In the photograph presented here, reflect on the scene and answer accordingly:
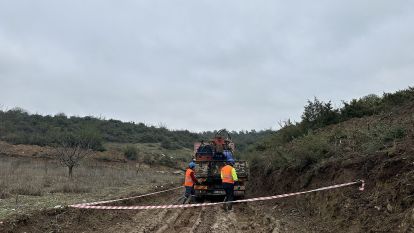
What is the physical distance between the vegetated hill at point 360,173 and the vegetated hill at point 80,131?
1407 inches

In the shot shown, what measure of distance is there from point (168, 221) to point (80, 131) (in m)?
40.4

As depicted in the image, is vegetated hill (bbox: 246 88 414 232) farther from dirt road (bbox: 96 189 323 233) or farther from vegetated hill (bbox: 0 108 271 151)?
vegetated hill (bbox: 0 108 271 151)

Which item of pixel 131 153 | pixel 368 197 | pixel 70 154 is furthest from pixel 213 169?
pixel 131 153

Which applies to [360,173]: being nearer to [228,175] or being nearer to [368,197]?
[368,197]

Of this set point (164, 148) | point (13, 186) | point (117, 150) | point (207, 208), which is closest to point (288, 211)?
point (207, 208)

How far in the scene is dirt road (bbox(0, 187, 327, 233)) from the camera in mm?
10266

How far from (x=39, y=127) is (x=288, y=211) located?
51507 mm

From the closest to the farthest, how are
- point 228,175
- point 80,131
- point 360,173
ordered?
point 360,173 < point 228,175 < point 80,131

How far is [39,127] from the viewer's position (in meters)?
57.4

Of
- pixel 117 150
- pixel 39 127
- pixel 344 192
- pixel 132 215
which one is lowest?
pixel 132 215

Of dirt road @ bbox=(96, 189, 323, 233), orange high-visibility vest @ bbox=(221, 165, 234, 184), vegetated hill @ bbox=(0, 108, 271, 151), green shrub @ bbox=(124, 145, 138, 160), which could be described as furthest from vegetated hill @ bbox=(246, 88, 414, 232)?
vegetated hill @ bbox=(0, 108, 271, 151)

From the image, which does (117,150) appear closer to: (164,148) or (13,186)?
(164,148)

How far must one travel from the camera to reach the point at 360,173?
991 cm

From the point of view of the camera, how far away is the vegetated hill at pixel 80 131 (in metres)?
48.6
